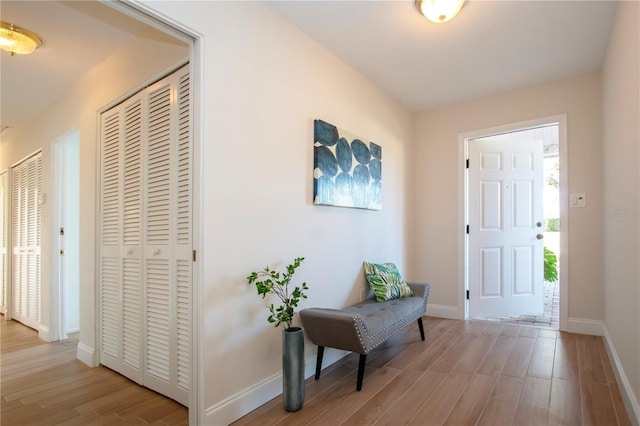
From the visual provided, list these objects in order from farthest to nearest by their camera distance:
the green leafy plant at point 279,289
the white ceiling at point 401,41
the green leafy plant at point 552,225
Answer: the green leafy plant at point 552,225 < the white ceiling at point 401,41 < the green leafy plant at point 279,289

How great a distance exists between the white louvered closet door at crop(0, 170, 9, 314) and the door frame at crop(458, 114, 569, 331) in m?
5.74

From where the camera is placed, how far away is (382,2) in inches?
83.0

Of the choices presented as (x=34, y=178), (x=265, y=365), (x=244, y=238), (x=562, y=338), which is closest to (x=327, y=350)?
(x=265, y=365)

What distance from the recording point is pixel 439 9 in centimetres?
205

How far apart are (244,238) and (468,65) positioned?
247 cm

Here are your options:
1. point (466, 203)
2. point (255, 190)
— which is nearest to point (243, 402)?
point (255, 190)

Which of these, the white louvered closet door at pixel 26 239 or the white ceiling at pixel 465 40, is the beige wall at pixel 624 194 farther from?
the white louvered closet door at pixel 26 239

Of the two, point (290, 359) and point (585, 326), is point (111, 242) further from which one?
point (585, 326)

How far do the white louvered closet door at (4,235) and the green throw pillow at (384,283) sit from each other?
4.82 metres

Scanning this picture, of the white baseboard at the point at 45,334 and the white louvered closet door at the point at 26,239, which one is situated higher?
the white louvered closet door at the point at 26,239

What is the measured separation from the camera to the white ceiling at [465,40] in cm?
218

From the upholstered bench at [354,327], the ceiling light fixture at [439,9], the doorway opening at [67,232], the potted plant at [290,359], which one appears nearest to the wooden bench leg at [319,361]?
the upholstered bench at [354,327]

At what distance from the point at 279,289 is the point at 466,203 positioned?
2.65 metres

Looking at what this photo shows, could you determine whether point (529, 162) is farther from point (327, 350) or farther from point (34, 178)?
point (34, 178)
